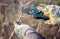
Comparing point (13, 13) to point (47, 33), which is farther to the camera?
point (13, 13)

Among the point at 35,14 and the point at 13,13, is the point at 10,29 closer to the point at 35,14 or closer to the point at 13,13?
the point at 13,13

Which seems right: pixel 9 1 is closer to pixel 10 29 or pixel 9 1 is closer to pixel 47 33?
pixel 10 29

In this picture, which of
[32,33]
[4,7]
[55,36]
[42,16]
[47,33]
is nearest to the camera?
[32,33]

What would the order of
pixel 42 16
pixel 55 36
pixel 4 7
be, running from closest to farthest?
pixel 42 16
pixel 55 36
pixel 4 7

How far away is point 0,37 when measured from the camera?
148 centimetres

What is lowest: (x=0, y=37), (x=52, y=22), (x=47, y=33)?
(x=0, y=37)

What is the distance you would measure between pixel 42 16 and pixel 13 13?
1.96ft

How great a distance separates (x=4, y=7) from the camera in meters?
→ 1.46

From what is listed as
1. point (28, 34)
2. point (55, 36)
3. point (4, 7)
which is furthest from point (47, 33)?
point (4, 7)

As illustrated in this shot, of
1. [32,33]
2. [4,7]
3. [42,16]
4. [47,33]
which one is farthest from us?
[4,7]

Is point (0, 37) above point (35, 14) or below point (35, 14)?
below

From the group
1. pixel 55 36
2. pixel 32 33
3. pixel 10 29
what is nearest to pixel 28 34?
pixel 32 33

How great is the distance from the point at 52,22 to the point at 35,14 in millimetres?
112

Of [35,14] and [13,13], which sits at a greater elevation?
[35,14]
